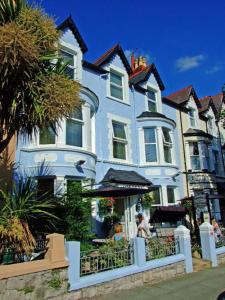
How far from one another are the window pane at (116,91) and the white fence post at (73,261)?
37.4ft

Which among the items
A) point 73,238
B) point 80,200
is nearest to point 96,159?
point 80,200

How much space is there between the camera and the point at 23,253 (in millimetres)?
6391

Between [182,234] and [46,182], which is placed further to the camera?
[46,182]

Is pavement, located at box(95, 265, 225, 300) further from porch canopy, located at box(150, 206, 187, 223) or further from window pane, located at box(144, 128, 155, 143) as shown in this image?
window pane, located at box(144, 128, 155, 143)

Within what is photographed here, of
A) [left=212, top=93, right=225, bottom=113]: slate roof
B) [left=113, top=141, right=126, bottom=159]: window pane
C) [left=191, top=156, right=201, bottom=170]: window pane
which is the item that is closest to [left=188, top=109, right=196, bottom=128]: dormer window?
[left=191, top=156, right=201, bottom=170]: window pane

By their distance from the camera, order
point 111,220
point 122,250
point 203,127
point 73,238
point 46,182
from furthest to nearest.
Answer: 1. point 203,127
2. point 111,220
3. point 46,182
4. point 73,238
5. point 122,250

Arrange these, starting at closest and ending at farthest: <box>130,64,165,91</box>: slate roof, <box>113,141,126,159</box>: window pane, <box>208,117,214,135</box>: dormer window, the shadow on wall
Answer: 1. the shadow on wall
2. <box>113,141,126,159</box>: window pane
3. <box>130,64,165,91</box>: slate roof
4. <box>208,117,214,135</box>: dormer window

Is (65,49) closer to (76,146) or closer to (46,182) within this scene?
(76,146)

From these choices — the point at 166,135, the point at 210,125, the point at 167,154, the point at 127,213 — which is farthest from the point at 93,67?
the point at 210,125

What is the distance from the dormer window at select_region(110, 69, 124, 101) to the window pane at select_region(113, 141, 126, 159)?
112 inches

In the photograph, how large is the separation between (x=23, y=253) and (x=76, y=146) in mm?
7005

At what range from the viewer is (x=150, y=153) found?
17266 millimetres

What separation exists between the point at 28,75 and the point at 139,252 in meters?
5.48

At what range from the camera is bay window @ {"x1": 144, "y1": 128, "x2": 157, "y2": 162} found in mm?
17203
